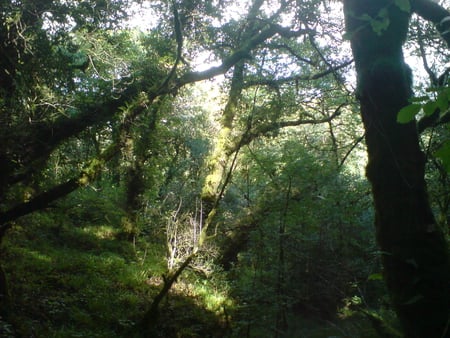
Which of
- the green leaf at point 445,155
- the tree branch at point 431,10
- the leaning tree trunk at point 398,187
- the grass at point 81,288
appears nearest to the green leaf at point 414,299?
the leaning tree trunk at point 398,187

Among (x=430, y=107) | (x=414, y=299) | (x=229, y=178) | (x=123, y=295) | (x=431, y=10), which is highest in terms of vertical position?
(x=229, y=178)

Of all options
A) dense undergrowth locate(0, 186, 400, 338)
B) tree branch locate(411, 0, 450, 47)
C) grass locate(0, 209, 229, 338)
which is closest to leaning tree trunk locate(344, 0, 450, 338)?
tree branch locate(411, 0, 450, 47)

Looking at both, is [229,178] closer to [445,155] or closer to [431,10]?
[431,10]

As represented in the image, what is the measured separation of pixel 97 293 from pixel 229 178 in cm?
398

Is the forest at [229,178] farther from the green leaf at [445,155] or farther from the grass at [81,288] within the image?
the green leaf at [445,155]

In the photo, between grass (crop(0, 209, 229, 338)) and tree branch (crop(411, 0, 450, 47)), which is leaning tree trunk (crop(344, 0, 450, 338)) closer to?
tree branch (crop(411, 0, 450, 47))

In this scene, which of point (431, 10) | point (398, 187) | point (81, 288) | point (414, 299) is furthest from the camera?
point (81, 288)

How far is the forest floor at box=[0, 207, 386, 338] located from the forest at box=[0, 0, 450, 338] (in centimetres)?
5

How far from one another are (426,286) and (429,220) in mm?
369

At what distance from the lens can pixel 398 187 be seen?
81.9 inches

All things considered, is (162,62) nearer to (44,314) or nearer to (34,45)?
(34,45)

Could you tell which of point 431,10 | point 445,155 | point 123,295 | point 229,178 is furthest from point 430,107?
point 123,295

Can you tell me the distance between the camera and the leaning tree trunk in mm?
1861

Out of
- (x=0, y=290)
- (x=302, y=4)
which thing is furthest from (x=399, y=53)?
(x=0, y=290)
